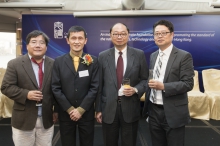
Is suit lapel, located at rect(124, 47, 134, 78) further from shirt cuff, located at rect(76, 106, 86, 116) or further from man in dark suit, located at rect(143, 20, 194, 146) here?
shirt cuff, located at rect(76, 106, 86, 116)

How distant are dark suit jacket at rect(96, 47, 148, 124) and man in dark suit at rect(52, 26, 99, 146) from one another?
10 cm

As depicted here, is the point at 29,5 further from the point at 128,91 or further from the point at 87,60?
the point at 128,91

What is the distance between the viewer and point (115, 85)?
2.06 metres

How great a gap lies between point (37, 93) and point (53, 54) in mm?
3670

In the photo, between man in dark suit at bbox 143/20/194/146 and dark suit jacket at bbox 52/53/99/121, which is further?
dark suit jacket at bbox 52/53/99/121

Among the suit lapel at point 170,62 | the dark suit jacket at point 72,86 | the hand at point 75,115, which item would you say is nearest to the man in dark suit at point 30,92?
the dark suit jacket at point 72,86

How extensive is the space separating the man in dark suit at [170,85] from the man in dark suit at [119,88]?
7.9 inches

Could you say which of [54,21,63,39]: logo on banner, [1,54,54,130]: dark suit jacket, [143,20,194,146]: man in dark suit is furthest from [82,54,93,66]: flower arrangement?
[54,21,63,39]: logo on banner

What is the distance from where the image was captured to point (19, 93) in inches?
72.0

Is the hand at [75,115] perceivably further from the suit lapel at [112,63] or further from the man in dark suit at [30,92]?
the suit lapel at [112,63]

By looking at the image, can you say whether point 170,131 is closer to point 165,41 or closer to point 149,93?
point 149,93

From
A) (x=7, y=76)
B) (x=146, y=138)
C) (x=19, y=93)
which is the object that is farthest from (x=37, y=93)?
(x=146, y=138)

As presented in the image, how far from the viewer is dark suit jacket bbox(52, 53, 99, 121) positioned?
201cm

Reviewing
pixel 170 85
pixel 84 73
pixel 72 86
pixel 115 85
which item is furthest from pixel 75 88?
pixel 170 85
